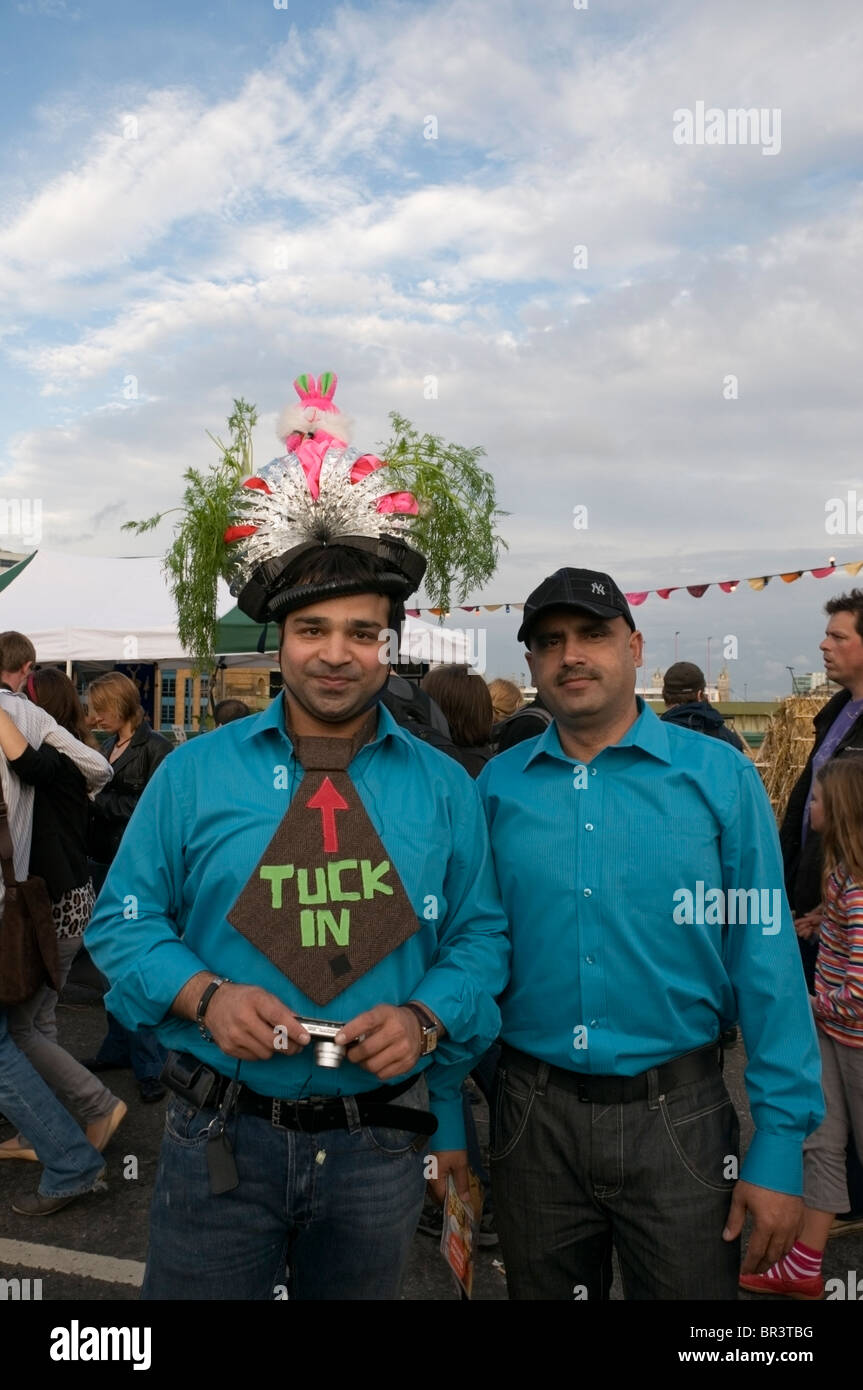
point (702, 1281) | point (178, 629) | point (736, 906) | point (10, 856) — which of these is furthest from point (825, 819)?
point (178, 629)

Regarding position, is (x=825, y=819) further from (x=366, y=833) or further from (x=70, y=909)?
(x=70, y=909)

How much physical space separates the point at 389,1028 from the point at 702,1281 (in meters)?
0.86

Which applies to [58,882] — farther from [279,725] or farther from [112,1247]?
[279,725]

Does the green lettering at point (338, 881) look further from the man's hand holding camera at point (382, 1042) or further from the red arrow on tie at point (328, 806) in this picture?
the man's hand holding camera at point (382, 1042)

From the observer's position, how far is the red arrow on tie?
5.98 ft

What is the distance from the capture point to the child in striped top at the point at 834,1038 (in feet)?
9.99

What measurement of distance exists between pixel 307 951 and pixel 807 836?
117 inches

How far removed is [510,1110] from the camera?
6.76 ft

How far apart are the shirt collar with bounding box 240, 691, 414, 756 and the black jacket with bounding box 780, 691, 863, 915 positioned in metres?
2.45

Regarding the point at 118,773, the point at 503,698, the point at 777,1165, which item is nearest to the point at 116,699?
the point at 118,773

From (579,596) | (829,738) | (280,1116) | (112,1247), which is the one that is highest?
(579,596)

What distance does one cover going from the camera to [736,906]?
6.59ft

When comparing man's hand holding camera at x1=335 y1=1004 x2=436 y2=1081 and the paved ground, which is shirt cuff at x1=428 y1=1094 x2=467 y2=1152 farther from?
the paved ground

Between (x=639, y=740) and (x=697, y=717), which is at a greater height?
(x=639, y=740)
